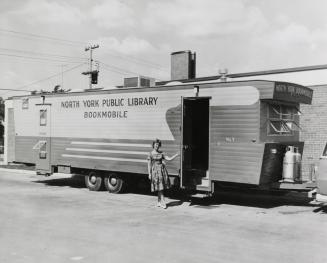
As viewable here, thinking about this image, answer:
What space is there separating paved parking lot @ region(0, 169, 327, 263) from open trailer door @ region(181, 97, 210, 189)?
0.74 meters

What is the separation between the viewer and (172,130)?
499 inches

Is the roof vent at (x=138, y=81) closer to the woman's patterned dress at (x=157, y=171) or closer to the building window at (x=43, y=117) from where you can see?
the building window at (x=43, y=117)

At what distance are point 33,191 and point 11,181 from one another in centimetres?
344

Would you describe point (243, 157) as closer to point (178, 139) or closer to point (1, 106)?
point (178, 139)

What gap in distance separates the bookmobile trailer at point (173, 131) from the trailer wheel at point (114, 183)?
3 centimetres

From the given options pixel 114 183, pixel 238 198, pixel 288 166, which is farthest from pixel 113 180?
pixel 288 166

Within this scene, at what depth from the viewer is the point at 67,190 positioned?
15281mm

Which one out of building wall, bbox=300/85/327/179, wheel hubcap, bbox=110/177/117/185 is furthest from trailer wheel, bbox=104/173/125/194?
building wall, bbox=300/85/327/179

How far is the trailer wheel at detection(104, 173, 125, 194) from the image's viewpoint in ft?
46.9

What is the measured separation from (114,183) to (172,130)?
3042 mm

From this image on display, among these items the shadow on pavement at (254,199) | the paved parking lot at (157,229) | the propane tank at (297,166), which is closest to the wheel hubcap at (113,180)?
the paved parking lot at (157,229)

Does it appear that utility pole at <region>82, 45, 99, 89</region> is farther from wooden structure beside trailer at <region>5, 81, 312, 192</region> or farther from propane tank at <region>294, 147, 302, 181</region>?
propane tank at <region>294, 147, 302, 181</region>

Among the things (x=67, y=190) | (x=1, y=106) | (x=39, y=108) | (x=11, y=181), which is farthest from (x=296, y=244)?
(x=1, y=106)

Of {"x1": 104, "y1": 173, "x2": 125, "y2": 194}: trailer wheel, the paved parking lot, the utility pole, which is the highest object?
the utility pole
